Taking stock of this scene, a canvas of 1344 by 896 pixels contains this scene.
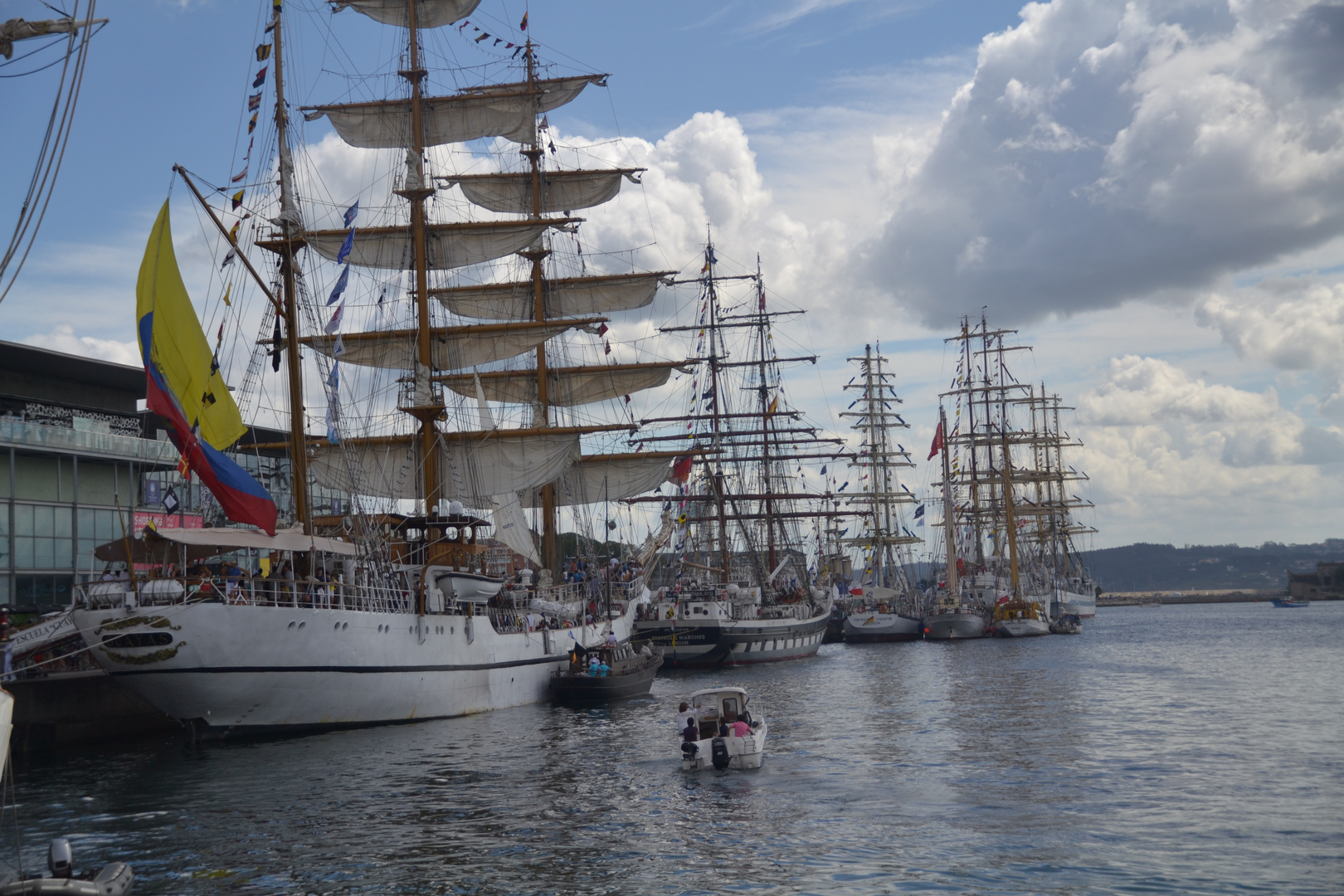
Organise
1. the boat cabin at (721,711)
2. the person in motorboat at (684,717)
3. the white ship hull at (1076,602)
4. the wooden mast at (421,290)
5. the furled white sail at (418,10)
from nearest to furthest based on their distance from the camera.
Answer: the person in motorboat at (684,717)
the boat cabin at (721,711)
the wooden mast at (421,290)
the furled white sail at (418,10)
the white ship hull at (1076,602)

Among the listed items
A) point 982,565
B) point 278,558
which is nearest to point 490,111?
point 278,558

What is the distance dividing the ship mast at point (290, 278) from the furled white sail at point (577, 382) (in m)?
25.9

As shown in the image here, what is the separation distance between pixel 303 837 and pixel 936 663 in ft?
166

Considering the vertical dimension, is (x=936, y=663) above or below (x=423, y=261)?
below

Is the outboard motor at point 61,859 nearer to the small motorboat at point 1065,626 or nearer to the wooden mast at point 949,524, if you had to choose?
the wooden mast at point 949,524

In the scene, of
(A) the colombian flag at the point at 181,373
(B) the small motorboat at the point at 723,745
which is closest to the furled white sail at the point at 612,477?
(A) the colombian flag at the point at 181,373

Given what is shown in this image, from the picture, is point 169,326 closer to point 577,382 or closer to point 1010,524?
point 577,382

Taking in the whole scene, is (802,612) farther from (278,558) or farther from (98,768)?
(98,768)

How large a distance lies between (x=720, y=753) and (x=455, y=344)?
1447 inches

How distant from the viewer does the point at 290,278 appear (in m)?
38.5

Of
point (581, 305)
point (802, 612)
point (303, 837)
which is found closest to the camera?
point (303, 837)

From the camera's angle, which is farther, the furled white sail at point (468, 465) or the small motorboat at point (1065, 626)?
the small motorboat at point (1065, 626)

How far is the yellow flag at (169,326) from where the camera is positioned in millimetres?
27969

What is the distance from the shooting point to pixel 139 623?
2992cm
